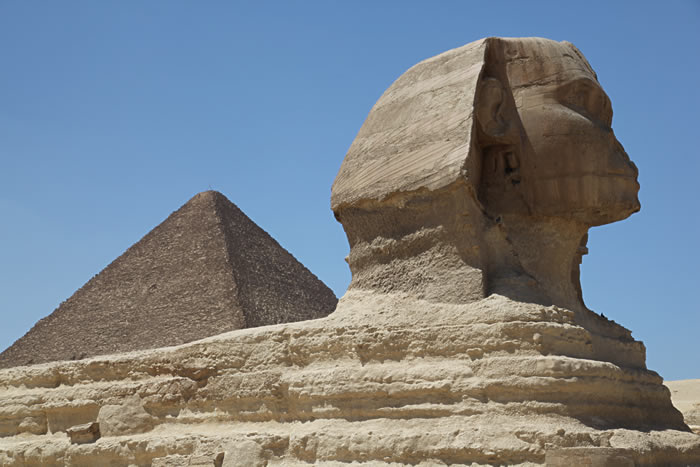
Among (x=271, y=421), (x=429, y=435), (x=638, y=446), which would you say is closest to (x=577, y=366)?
(x=638, y=446)

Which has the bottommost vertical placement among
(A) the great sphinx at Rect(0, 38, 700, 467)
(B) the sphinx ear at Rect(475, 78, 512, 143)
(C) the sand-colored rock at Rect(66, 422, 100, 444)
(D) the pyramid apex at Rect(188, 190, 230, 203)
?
(C) the sand-colored rock at Rect(66, 422, 100, 444)

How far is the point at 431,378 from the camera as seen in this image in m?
5.04

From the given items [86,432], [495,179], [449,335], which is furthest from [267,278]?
[449,335]

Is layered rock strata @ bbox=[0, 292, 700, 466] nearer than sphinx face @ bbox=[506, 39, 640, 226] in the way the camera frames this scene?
Yes

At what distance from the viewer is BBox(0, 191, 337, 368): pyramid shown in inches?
2911

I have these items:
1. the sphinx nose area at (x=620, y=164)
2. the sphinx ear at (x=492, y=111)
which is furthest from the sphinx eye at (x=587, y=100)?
the sphinx ear at (x=492, y=111)

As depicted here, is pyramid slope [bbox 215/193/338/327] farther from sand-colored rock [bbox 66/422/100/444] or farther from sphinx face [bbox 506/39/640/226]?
sphinx face [bbox 506/39/640/226]

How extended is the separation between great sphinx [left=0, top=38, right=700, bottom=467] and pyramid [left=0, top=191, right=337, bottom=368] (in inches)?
2550

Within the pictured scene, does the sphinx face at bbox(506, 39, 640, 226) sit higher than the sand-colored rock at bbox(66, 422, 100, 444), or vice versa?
the sphinx face at bbox(506, 39, 640, 226)

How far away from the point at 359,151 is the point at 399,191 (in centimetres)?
64

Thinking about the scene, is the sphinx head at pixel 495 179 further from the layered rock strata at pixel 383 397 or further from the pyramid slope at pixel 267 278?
the pyramid slope at pixel 267 278

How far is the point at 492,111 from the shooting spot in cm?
570

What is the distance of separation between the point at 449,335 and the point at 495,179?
112cm

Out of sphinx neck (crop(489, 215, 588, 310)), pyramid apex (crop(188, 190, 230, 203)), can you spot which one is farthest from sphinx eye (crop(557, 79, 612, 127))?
pyramid apex (crop(188, 190, 230, 203))
